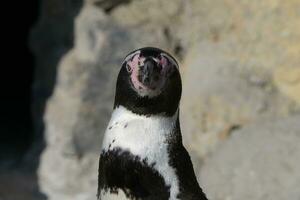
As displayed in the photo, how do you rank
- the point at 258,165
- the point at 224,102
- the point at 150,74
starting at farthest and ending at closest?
the point at 224,102 → the point at 258,165 → the point at 150,74

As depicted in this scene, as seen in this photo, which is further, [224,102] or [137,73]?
[224,102]

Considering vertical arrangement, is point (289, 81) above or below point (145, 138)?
above

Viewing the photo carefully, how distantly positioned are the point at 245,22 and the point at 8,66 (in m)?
1.78

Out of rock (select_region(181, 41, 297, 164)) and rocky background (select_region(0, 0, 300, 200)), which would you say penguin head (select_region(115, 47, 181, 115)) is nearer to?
rocky background (select_region(0, 0, 300, 200))

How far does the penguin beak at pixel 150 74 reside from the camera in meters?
1.50

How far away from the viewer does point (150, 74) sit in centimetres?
150

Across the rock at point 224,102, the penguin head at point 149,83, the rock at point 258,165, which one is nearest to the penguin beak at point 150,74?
the penguin head at point 149,83

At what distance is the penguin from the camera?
1.53m

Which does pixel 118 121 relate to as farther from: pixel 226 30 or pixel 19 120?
pixel 19 120

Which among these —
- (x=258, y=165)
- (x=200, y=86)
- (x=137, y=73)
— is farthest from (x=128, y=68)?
(x=200, y=86)

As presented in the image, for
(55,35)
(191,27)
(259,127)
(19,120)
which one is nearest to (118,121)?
(259,127)

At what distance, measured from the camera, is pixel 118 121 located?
1.56m

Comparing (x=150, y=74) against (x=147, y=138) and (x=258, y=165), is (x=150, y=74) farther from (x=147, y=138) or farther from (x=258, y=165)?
(x=258, y=165)

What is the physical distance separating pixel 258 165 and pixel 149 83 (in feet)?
3.43
